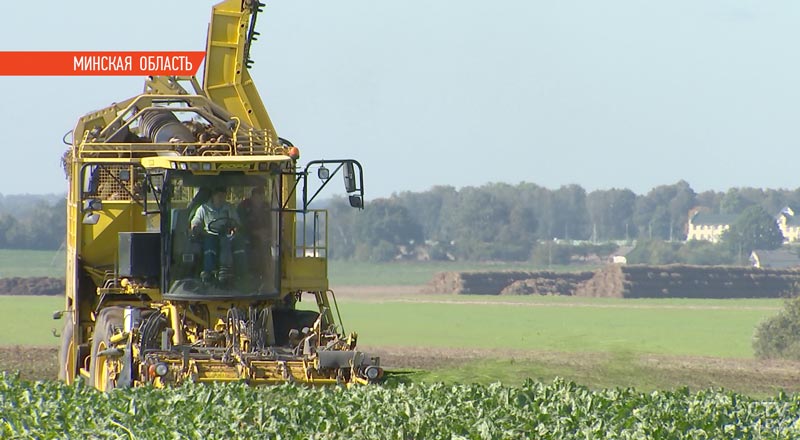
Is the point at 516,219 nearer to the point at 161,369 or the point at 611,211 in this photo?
the point at 611,211

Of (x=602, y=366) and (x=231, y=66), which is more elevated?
(x=231, y=66)

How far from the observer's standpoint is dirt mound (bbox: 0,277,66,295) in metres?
51.4

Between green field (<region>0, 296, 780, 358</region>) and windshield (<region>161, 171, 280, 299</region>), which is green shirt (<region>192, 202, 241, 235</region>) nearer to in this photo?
windshield (<region>161, 171, 280, 299</region>)

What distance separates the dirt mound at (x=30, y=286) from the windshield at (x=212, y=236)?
37.8 m

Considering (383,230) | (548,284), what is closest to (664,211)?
(383,230)

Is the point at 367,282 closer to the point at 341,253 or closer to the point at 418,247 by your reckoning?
the point at 341,253

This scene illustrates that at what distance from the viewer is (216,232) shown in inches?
576

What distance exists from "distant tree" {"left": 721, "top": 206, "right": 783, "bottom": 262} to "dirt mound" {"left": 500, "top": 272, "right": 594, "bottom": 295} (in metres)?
22.6

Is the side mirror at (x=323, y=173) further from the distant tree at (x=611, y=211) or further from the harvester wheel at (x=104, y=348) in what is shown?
the distant tree at (x=611, y=211)

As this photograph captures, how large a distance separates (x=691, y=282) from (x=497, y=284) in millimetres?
7856

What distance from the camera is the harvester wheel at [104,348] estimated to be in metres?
14.3

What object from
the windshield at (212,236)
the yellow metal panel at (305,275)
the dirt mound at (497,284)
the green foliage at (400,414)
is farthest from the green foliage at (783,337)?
the dirt mound at (497,284)

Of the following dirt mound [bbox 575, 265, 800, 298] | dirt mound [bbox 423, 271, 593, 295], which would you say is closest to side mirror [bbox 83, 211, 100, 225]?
dirt mound [bbox 575, 265, 800, 298]

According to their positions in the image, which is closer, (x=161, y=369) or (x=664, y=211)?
(x=161, y=369)
